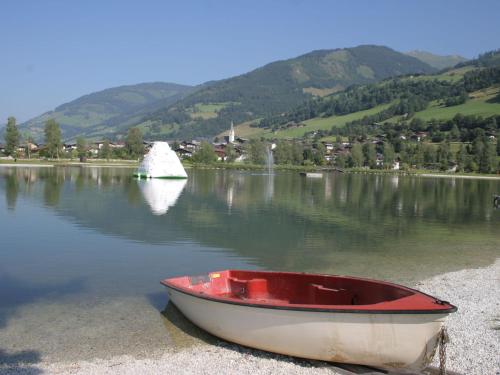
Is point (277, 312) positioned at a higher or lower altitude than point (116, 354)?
higher

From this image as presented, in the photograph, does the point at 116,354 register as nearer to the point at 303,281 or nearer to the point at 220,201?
the point at 303,281

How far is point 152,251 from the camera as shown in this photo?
27656mm

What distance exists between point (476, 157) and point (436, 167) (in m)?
14.4

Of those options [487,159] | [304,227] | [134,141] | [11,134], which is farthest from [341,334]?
[134,141]

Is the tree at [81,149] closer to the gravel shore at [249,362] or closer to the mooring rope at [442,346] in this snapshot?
the gravel shore at [249,362]

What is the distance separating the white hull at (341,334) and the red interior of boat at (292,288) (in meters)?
0.83

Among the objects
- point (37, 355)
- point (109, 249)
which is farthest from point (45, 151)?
point (37, 355)

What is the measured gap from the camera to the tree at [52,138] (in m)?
166

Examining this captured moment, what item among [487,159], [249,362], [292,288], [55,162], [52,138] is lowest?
[249,362]

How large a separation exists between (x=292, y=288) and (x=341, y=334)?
12.4 ft

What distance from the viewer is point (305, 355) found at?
516 inches

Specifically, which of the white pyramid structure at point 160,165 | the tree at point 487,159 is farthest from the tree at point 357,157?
the white pyramid structure at point 160,165

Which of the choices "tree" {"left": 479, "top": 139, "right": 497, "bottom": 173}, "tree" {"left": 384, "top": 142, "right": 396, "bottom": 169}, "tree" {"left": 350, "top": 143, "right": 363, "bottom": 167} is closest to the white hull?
"tree" {"left": 479, "top": 139, "right": 497, "bottom": 173}

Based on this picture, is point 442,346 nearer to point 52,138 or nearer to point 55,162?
point 55,162
